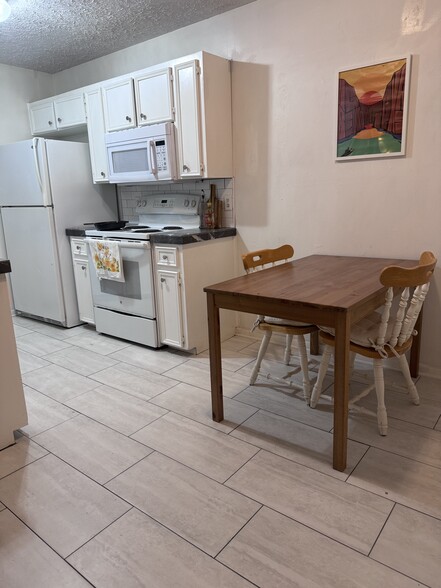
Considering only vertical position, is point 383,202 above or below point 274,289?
above

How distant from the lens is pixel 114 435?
7.13 feet

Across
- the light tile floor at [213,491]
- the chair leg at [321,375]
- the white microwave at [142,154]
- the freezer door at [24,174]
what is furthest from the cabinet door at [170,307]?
the freezer door at [24,174]

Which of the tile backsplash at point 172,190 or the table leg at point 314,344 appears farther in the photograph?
the tile backsplash at point 172,190

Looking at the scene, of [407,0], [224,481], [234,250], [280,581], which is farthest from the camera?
[234,250]

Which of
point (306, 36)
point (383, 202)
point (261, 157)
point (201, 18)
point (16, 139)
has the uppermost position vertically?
point (201, 18)

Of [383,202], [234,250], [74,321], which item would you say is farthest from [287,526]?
[74,321]

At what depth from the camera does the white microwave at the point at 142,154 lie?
3137 millimetres

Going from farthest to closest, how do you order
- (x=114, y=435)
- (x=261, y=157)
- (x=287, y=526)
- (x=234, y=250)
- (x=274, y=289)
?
(x=234, y=250) < (x=261, y=157) < (x=114, y=435) < (x=274, y=289) < (x=287, y=526)

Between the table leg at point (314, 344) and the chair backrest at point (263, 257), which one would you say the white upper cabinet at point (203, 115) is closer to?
the chair backrest at point (263, 257)

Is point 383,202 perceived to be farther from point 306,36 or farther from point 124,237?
point 124,237

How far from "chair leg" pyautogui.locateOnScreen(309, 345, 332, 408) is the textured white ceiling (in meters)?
2.45

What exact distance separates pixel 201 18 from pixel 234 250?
5.73 feet

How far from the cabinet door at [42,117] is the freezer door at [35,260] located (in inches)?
36.3

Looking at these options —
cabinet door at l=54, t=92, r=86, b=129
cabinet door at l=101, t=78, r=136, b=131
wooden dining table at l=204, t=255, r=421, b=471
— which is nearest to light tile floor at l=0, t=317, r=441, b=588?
wooden dining table at l=204, t=255, r=421, b=471
